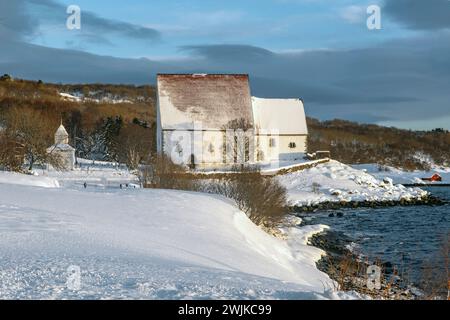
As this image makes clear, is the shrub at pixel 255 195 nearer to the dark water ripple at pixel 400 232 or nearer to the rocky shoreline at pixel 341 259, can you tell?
the rocky shoreline at pixel 341 259

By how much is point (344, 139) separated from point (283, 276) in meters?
99.0

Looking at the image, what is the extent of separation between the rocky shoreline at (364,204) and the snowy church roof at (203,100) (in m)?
11.3

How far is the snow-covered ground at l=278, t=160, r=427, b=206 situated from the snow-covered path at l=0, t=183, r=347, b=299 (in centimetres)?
2192

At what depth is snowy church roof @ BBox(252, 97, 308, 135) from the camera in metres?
57.0

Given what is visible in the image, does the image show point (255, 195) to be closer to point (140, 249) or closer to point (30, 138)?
point (140, 249)

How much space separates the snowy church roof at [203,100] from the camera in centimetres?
4928

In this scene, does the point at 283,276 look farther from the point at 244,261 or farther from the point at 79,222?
the point at 79,222

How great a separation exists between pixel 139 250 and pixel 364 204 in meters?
33.7

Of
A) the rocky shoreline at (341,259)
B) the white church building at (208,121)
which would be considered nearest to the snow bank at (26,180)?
the rocky shoreline at (341,259)

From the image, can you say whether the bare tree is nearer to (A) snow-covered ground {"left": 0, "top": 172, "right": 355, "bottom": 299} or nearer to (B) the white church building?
(B) the white church building

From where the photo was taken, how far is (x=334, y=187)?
47188 mm

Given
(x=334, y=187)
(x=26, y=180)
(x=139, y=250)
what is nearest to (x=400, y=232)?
(x=26, y=180)
